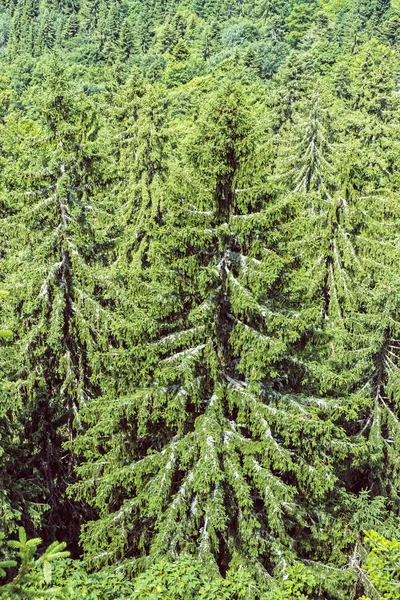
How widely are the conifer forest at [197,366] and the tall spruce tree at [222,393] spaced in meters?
0.04

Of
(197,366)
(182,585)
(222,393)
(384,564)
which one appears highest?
(197,366)

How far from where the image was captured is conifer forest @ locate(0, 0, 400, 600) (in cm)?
923

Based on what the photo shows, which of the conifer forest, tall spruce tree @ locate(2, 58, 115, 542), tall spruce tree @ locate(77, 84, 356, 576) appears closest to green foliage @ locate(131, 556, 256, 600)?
the conifer forest

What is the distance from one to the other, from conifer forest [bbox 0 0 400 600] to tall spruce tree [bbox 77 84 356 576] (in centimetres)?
4

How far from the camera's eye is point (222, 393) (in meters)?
9.93

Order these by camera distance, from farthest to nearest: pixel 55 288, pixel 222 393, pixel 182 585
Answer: pixel 55 288 < pixel 222 393 < pixel 182 585

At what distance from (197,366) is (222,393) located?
2.31 feet

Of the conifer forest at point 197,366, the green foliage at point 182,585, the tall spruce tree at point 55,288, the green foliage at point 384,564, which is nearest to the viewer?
the green foliage at point 384,564

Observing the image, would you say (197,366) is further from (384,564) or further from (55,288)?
(55,288)

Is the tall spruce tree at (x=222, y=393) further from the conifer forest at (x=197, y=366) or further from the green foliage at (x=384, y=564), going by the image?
the green foliage at (x=384, y=564)

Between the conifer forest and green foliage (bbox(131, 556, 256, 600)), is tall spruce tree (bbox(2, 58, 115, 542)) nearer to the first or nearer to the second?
the conifer forest

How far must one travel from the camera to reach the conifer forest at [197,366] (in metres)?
9.23

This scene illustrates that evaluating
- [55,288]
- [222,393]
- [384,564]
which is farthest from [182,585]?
[55,288]

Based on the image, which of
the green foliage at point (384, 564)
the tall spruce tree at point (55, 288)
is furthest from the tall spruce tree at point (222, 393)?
the tall spruce tree at point (55, 288)
